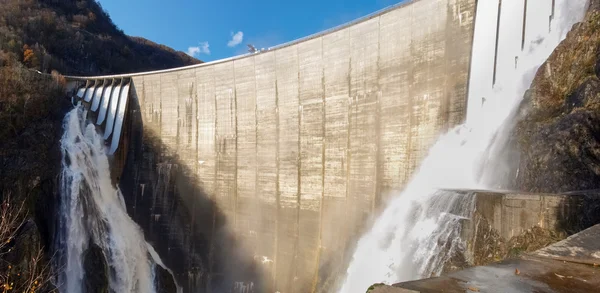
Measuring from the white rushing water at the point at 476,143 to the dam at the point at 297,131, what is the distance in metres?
0.05

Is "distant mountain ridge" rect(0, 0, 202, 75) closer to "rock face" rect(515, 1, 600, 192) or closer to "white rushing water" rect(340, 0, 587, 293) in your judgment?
"white rushing water" rect(340, 0, 587, 293)

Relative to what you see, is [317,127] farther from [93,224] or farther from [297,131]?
[93,224]

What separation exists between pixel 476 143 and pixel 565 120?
222cm

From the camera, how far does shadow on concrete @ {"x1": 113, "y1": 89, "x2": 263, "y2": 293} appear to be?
13.5 metres

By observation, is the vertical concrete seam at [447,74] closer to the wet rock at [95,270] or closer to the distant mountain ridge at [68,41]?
the wet rock at [95,270]

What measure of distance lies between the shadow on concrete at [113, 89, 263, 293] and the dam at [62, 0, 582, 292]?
0.05 metres

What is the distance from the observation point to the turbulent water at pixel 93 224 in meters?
12.8

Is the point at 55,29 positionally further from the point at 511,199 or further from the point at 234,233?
the point at 511,199

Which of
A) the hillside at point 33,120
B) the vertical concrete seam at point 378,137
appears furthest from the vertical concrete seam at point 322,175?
the hillside at point 33,120

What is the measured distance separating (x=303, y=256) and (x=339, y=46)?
20.7 feet

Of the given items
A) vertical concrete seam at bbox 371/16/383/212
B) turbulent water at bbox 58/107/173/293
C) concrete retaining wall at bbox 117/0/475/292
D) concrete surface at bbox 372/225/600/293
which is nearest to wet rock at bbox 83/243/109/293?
turbulent water at bbox 58/107/173/293

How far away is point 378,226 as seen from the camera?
31.1ft

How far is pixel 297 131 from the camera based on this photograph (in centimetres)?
1252

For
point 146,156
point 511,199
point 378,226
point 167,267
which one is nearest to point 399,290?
point 511,199
